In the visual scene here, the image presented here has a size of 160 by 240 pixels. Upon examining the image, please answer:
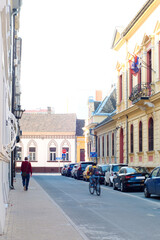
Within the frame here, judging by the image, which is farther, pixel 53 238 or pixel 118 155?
pixel 118 155

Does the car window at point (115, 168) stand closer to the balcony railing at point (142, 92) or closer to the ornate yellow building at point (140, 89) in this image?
the ornate yellow building at point (140, 89)

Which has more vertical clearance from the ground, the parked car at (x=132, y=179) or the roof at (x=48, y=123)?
the roof at (x=48, y=123)

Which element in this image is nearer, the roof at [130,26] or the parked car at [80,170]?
the roof at [130,26]

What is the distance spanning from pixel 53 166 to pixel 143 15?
45700 millimetres

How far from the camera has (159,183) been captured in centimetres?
1825

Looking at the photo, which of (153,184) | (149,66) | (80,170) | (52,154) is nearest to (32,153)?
(52,154)

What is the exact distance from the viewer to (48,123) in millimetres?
79188

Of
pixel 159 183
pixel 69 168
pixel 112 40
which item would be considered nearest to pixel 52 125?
pixel 69 168

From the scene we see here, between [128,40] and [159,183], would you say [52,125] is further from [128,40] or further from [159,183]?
[159,183]

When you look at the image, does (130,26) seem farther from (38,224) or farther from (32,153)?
(32,153)

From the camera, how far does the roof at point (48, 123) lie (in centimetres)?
7738

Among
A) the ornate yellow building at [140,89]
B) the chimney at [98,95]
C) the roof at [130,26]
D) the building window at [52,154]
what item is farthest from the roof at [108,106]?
the ornate yellow building at [140,89]

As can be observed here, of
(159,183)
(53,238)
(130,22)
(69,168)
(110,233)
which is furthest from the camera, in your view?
(69,168)

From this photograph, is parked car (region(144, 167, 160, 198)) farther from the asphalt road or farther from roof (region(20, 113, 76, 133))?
roof (region(20, 113, 76, 133))
